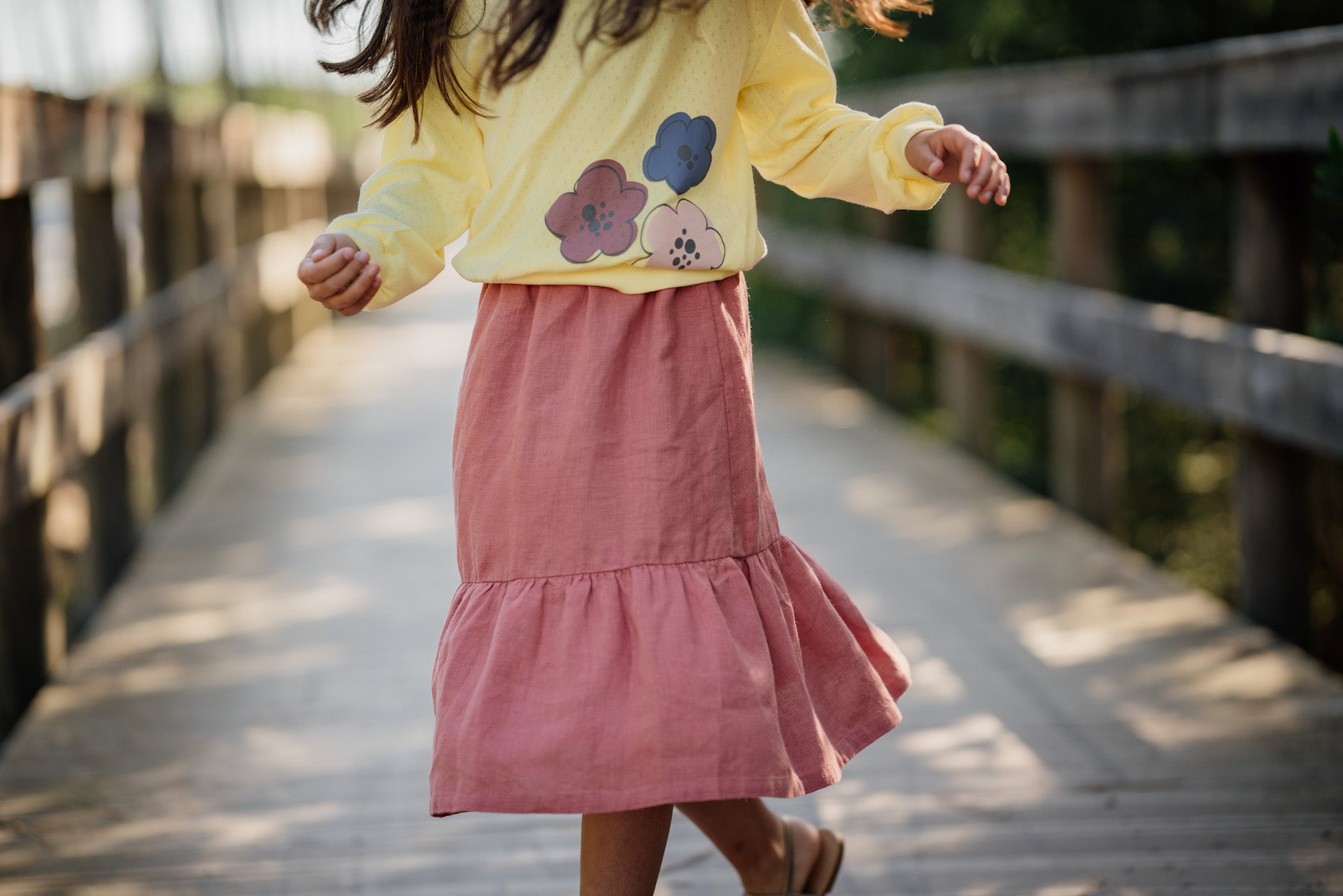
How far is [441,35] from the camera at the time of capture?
170 cm

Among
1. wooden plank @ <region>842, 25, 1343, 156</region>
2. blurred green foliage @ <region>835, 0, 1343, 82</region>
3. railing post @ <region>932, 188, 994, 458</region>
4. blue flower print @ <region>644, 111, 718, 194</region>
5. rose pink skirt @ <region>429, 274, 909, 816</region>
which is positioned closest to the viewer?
rose pink skirt @ <region>429, 274, 909, 816</region>

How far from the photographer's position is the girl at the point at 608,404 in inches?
61.6

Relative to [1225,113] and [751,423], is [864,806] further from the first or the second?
[1225,113]

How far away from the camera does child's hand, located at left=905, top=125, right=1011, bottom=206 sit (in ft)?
5.32

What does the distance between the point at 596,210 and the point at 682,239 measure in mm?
100

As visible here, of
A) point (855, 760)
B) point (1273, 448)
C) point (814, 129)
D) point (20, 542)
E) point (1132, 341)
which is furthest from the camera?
point (1132, 341)

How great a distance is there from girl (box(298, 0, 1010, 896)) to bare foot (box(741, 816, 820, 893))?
0.97ft

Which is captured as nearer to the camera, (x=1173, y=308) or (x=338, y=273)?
(x=338, y=273)

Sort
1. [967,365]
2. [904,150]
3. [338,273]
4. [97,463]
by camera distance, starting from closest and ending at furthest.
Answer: [338,273] < [904,150] < [97,463] < [967,365]

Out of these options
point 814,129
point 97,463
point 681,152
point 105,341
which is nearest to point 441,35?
point 681,152

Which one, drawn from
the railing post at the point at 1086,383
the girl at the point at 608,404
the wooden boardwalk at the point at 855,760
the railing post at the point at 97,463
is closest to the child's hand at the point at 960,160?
the girl at the point at 608,404

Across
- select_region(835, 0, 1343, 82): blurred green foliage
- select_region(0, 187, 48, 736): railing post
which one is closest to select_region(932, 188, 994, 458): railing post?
select_region(835, 0, 1343, 82): blurred green foliage

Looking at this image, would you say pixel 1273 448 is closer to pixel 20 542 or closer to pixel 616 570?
pixel 616 570

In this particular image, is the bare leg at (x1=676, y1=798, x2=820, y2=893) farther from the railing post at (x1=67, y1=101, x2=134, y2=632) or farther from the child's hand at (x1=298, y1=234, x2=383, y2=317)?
the railing post at (x1=67, y1=101, x2=134, y2=632)
